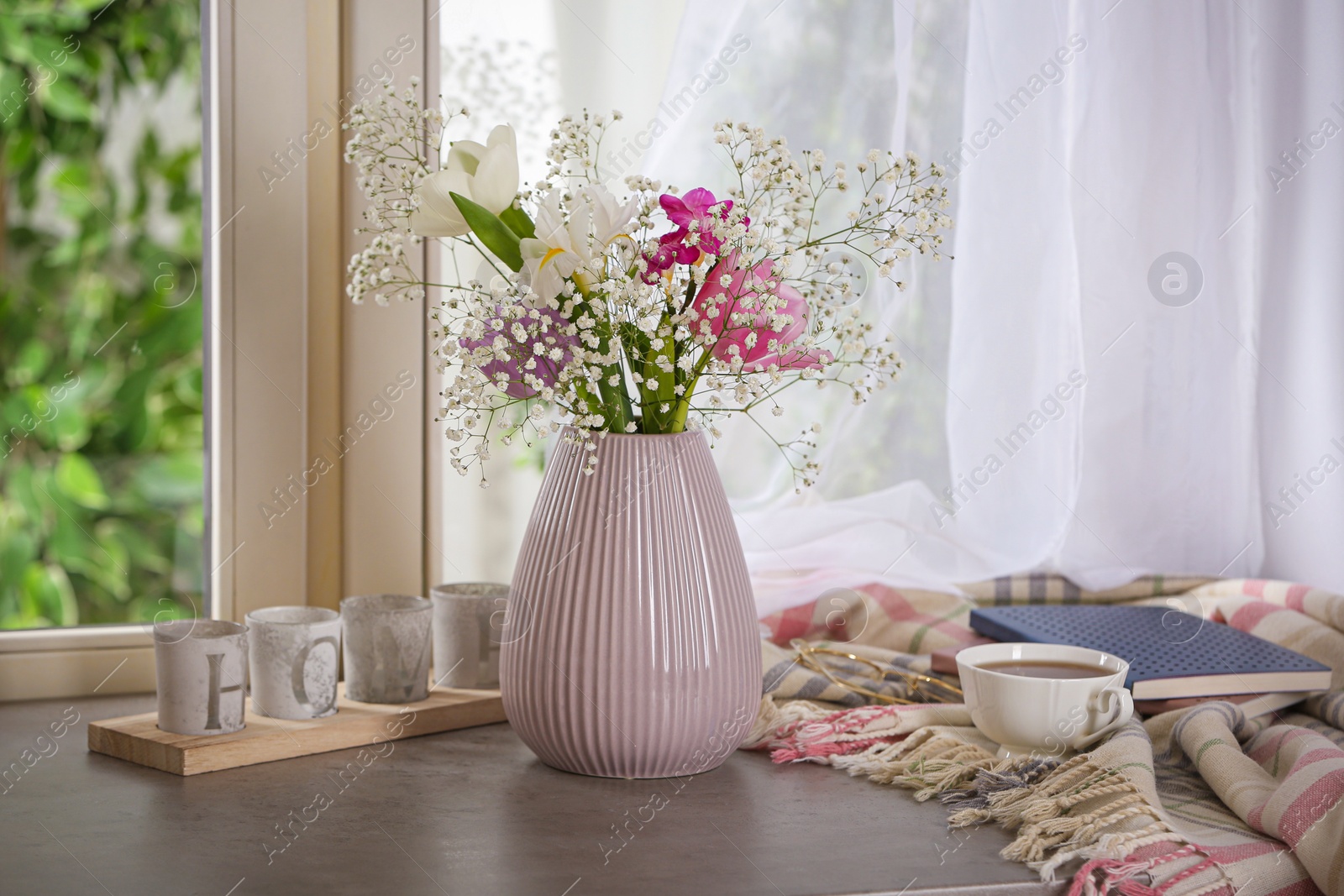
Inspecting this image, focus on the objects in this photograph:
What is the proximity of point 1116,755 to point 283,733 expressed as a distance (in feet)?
2.16

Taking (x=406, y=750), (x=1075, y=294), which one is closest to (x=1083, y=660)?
(x=1075, y=294)

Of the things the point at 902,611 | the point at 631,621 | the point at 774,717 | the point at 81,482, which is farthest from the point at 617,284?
the point at 81,482

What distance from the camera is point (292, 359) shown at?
1.20 metres

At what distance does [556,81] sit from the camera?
3.96 ft

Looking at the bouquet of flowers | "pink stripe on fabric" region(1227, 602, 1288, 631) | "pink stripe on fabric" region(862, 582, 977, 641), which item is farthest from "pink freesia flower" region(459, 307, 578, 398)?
"pink stripe on fabric" region(1227, 602, 1288, 631)

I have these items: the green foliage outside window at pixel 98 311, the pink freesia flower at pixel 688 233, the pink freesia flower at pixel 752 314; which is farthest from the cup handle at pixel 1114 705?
the green foliage outside window at pixel 98 311

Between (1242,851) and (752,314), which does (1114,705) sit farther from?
(752,314)

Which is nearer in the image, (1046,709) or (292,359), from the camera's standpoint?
(1046,709)

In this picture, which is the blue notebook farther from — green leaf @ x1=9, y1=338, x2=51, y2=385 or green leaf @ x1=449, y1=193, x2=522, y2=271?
green leaf @ x1=9, y1=338, x2=51, y2=385

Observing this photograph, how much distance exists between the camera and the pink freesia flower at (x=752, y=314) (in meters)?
0.85

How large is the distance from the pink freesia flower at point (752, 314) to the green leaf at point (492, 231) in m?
0.14

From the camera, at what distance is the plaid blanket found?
76 centimetres

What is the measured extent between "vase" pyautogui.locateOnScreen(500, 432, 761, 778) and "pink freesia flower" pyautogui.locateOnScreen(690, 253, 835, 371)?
0.09 meters

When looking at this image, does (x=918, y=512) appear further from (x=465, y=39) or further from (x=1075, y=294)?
(x=465, y=39)
